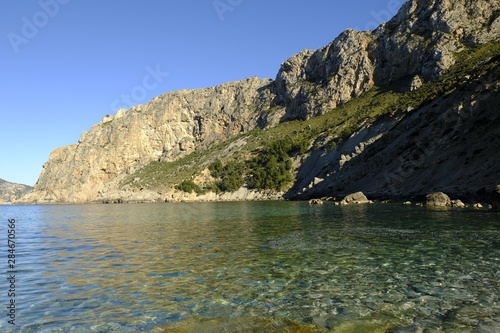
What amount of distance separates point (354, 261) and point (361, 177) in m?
61.7

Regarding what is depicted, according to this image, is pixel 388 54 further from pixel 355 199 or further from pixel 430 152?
pixel 355 199

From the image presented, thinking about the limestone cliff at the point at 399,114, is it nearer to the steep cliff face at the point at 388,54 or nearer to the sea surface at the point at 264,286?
the steep cliff face at the point at 388,54

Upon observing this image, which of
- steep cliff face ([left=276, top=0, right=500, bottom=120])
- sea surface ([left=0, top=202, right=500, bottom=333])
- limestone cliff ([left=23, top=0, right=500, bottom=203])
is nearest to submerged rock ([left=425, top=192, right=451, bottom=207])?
limestone cliff ([left=23, top=0, right=500, bottom=203])

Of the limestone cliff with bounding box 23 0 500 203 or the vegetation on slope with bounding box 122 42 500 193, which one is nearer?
the limestone cliff with bounding box 23 0 500 203

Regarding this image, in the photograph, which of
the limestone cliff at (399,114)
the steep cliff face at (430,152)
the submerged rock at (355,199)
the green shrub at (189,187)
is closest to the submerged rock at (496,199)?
the steep cliff face at (430,152)

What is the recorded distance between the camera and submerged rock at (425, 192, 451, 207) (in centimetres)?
4147

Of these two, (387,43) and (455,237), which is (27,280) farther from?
(387,43)

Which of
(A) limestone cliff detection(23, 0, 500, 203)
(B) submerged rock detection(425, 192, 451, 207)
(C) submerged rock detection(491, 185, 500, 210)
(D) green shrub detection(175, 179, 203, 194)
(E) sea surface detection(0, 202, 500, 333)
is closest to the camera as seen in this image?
(E) sea surface detection(0, 202, 500, 333)

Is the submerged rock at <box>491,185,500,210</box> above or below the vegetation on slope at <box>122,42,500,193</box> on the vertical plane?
below

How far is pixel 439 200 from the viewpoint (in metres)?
42.1

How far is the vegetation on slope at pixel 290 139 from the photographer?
95.7 meters

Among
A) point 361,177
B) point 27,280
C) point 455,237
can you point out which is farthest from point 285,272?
point 361,177

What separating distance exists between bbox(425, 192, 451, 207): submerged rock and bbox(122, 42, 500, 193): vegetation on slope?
121 ft

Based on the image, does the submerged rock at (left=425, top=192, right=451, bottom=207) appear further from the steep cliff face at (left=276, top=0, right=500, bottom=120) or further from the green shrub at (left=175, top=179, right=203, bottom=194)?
the green shrub at (left=175, top=179, right=203, bottom=194)
